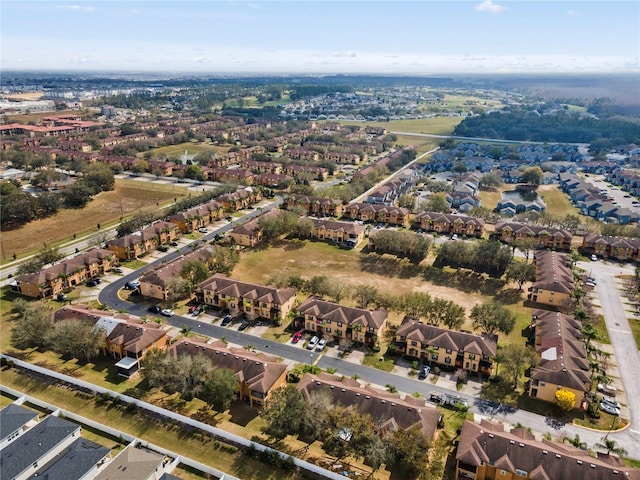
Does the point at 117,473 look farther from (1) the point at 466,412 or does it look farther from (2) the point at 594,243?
(2) the point at 594,243

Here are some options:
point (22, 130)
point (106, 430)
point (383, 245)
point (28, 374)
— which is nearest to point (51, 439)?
point (106, 430)

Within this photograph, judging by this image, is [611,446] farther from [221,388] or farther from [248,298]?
[248,298]

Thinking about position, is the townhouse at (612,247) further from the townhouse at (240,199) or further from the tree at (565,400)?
the townhouse at (240,199)

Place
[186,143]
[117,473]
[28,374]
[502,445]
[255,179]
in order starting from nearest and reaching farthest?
[117,473] → [502,445] → [28,374] → [255,179] → [186,143]

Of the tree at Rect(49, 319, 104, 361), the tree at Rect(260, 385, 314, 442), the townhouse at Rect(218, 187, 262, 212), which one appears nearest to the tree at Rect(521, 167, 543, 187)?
the townhouse at Rect(218, 187, 262, 212)

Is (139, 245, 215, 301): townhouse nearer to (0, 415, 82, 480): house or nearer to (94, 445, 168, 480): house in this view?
(0, 415, 82, 480): house

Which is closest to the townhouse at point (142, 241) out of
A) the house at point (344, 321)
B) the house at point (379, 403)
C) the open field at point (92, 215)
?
the open field at point (92, 215)
